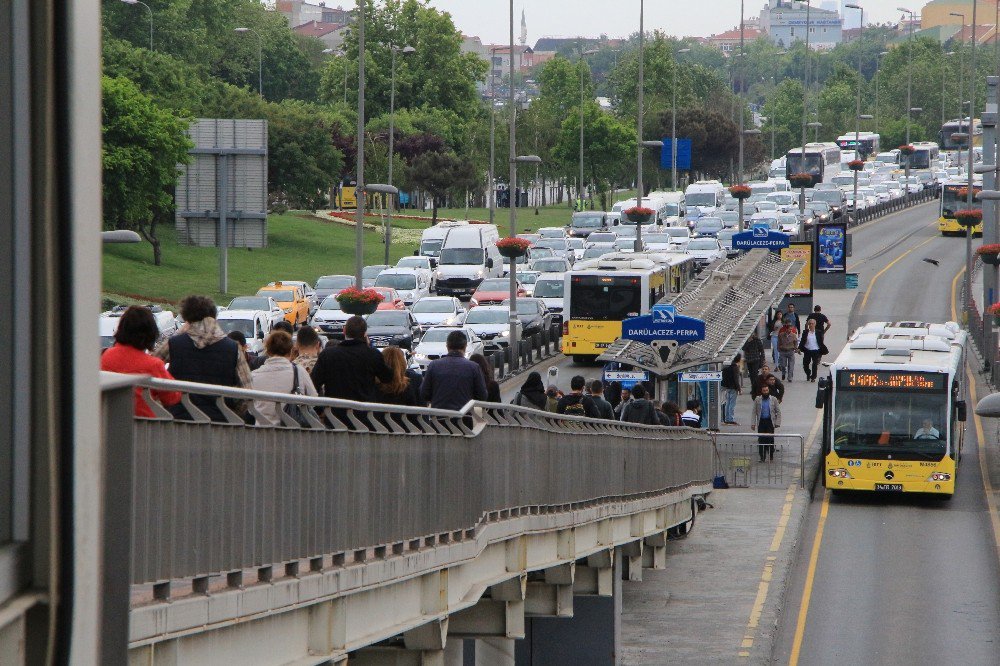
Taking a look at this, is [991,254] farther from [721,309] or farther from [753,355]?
[721,309]

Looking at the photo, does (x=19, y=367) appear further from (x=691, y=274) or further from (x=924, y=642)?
(x=691, y=274)

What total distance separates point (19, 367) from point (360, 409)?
6.32 meters

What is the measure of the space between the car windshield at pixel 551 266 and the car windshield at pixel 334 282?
768cm

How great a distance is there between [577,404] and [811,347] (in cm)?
2700

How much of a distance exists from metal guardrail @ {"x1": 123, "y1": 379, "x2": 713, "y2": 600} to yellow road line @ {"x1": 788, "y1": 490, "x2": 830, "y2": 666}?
599cm

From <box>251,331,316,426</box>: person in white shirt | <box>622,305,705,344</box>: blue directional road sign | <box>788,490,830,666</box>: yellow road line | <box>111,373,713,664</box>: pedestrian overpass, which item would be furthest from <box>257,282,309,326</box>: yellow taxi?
<box>251,331,316,426</box>: person in white shirt

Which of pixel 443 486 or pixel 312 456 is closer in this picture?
pixel 312 456

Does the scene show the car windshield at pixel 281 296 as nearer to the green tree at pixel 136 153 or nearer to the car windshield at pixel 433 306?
the car windshield at pixel 433 306

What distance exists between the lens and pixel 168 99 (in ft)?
255

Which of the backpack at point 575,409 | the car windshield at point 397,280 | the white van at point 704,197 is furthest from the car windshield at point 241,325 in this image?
the white van at point 704,197

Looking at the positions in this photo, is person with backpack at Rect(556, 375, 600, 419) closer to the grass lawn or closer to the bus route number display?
the bus route number display

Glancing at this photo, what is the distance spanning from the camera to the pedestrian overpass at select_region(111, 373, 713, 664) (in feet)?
19.6

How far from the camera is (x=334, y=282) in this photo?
55156 millimetres

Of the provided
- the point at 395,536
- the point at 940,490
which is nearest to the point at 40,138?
the point at 395,536
